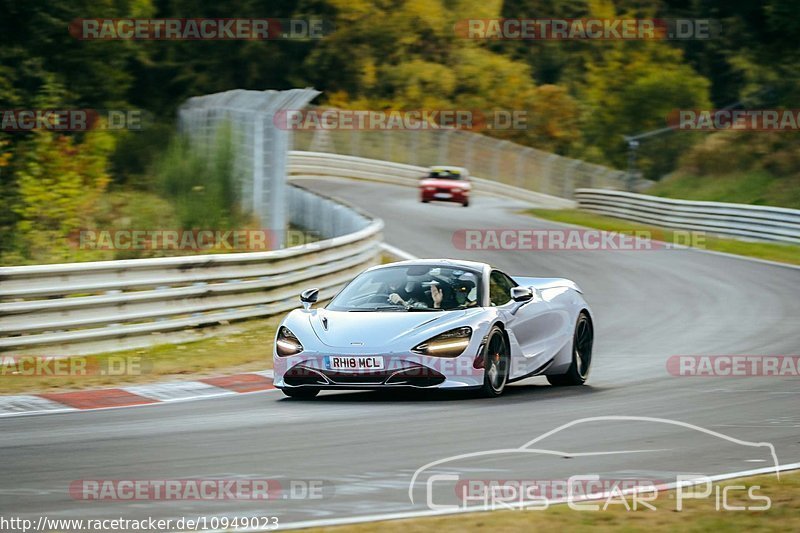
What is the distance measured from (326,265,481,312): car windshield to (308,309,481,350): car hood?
0.21 m

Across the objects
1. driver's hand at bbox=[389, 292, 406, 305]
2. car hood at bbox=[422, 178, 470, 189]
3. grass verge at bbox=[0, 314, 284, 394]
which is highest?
driver's hand at bbox=[389, 292, 406, 305]

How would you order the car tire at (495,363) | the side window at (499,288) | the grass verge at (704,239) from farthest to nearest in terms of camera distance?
the grass verge at (704,239), the side window at (499,288), the car tire at (495,363)

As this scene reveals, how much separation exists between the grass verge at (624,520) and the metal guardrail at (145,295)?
811 cm

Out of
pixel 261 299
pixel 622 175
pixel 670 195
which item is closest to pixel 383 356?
pixel 261 299

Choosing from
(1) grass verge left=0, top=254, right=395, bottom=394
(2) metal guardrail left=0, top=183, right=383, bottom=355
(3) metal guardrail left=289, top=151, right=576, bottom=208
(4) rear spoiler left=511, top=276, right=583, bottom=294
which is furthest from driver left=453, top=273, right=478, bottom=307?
(3) metal guardrail left=289, top=151, right=576, bottom=208

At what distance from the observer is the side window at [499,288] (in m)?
12.2

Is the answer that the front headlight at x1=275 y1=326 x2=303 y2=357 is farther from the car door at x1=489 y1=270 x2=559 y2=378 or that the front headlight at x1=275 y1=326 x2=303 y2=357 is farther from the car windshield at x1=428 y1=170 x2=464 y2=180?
the car windshield at x1=428 y1=170 x2=464 y2=180

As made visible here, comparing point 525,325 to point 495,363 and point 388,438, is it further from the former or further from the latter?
point 388,438

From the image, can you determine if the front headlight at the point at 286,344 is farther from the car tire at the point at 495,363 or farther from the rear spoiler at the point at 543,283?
the rear spoiler at the point at 543,283

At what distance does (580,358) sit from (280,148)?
343 inches

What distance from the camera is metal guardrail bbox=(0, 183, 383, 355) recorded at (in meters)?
13.6

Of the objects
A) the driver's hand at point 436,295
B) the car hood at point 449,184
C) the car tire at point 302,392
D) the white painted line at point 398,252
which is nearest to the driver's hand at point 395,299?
the driver's hand at point 436,295

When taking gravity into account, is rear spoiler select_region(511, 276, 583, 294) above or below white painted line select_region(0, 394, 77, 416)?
above

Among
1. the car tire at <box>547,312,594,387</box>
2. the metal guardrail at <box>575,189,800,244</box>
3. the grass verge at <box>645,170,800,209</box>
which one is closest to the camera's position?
the car tire at <box>547,312,594,387</box>
